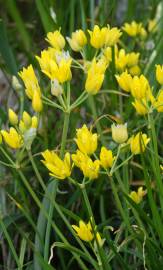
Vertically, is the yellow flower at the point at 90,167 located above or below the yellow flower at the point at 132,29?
below

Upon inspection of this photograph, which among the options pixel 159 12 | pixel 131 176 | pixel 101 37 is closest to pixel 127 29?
pixel 159 12

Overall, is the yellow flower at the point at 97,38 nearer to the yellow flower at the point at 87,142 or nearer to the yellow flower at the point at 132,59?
the yellow flower at the point at 87,142

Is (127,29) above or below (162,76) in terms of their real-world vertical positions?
above

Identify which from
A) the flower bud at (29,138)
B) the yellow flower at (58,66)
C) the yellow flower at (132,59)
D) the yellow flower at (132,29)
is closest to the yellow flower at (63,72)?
the yellow flower at (58,66)

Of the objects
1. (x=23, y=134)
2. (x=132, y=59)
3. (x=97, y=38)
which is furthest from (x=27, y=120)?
(x=132, y=59)

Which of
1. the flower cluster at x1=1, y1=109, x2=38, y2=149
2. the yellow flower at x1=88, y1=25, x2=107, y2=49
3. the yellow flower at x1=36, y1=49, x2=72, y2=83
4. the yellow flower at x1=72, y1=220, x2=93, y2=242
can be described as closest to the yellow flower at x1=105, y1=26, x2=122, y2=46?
the yellow flower at x1=88, y1=25, x2=107, y2=49

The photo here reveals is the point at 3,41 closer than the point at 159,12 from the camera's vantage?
Yes

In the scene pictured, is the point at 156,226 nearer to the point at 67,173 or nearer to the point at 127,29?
the point at 67,173

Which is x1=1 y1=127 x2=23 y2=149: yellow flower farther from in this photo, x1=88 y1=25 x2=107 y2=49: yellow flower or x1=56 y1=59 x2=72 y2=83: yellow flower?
x1=88 y1=25 x2=107 y2=49: yellow flower
